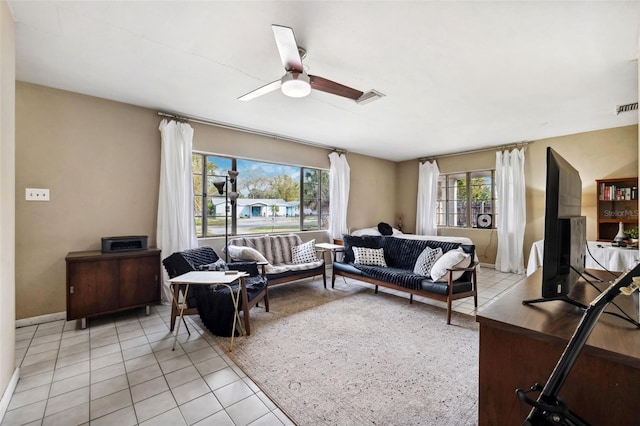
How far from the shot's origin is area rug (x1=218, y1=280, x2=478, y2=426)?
5.61 ft

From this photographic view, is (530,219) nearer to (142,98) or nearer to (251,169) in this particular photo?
(251,169)

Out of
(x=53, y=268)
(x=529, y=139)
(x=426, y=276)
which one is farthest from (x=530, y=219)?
(x=53, y=268)

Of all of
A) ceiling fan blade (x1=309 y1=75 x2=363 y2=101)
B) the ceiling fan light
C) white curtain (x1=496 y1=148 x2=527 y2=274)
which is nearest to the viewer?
the ceiling fan light

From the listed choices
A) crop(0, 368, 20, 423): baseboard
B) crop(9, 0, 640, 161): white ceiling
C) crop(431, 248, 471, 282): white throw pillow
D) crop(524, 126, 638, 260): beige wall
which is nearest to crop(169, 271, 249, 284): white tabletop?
crop(0, 368, 20, 423): baseboard

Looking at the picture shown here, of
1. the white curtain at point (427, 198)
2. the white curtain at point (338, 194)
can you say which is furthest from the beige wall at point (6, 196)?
the white curtain at point (427, 198)

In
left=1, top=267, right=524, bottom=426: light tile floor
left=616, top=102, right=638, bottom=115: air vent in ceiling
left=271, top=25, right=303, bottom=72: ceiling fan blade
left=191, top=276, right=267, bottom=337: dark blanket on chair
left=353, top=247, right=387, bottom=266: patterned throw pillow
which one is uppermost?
left=616, top=102, right=638, bottom=115: air vent in ceiling

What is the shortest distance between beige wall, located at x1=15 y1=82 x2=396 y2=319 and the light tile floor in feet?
2.12

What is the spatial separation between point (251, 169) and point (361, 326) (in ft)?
10.1

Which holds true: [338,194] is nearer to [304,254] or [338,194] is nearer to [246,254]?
[304,254]

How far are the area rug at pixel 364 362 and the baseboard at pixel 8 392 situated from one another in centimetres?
137

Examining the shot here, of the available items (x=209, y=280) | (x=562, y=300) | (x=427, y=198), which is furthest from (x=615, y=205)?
(x=209, y=280)

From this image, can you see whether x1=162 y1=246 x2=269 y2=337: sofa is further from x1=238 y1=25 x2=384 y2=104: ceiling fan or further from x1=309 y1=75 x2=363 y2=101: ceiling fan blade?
x1=309 y1=75 x2=363 y2=101: ceiling fan blade

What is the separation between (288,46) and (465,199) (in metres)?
5.76

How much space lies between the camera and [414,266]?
3.84m
